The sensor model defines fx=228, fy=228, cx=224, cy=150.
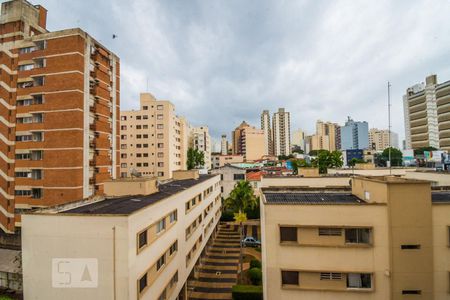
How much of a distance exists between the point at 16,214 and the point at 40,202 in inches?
222

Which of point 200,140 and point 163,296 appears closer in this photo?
point 163,296

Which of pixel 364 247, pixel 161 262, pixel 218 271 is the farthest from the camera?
pixel 218 271

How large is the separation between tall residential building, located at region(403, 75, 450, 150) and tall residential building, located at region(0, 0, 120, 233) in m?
132

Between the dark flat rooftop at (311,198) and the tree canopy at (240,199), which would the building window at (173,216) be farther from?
the tree canopy at (240,199)

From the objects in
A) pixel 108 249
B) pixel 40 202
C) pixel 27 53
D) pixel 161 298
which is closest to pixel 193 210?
pixel 161 298

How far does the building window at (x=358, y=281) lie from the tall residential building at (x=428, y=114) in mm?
117121

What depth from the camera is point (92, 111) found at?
44219 mm

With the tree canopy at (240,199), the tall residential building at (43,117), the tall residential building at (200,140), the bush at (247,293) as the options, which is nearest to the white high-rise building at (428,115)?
the tree canopy at (240,199)

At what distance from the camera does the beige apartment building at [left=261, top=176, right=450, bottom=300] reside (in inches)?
627

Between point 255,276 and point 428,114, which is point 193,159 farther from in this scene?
point 428,114

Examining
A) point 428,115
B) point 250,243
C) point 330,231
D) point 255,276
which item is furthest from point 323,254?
point 428,115

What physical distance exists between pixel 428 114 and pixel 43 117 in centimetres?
15232

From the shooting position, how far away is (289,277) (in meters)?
17.3

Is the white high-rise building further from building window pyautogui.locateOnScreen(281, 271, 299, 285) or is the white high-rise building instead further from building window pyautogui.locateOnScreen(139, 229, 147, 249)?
building window pyautogui.locateOnScreen(139, 229, 147, 249)
